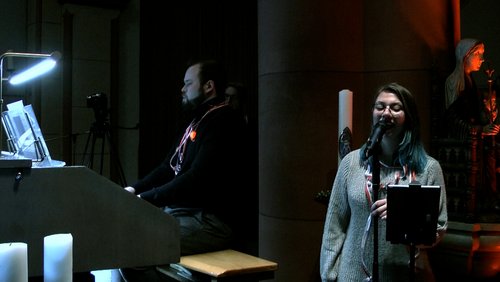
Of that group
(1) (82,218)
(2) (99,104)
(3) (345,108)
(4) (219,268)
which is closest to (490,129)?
Answer: (3) (345,108)

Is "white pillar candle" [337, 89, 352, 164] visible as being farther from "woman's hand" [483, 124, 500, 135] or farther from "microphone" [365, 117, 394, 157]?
"woman's hand" [483, 124, 500, 135]

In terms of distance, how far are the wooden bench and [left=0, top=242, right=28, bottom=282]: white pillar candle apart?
0.95 metres

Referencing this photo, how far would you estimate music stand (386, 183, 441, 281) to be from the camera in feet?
5.83

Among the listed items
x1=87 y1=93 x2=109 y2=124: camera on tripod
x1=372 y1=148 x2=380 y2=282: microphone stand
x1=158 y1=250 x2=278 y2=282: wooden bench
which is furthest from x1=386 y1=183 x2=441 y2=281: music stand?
x1=87 y1=93 x2=109 y2=124: camera on tripod

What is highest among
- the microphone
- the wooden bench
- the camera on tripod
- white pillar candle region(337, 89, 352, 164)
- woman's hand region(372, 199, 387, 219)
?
the camera on tripod

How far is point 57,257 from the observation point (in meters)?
1.47

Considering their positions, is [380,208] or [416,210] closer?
[416,210]

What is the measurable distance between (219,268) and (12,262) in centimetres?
102

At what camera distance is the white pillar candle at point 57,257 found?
147 cm

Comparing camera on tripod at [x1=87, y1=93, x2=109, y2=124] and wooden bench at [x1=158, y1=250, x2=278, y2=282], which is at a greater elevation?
camera on tripod at [x1=87, y1=93, x2=109, y2=124]

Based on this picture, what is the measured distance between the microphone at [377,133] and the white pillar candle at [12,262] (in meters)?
1.12

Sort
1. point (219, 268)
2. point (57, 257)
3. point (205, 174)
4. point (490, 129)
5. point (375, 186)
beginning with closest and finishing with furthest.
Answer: point (57, 257) < point (375, 186) < point (219, 268) < point (205, 174) < point (490, 129)

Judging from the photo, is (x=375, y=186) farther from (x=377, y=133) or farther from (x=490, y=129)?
(x=490, y=129)

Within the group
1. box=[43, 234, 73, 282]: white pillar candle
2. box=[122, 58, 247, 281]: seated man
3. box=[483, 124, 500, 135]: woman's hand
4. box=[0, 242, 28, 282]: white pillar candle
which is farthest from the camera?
box=[483, 124, 500, 135]: woman's hand
